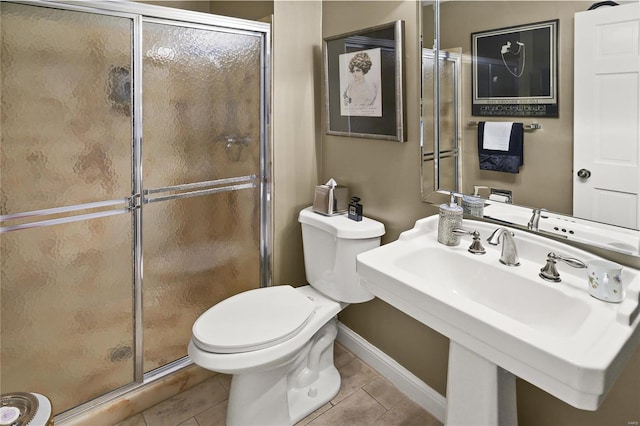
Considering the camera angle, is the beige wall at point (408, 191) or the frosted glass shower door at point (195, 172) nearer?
the beige wall at point (408, 191)

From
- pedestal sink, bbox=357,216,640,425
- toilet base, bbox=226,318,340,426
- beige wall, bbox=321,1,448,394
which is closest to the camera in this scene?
pedestal sink, bbox=357,216,640,425

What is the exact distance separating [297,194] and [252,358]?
3.08ft

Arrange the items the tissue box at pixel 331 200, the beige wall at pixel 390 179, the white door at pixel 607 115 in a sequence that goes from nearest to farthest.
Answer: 1. the white door at pixel 607 115
2. the beige wall at pixel 390 179
3. the tissue box at pixel 331 200

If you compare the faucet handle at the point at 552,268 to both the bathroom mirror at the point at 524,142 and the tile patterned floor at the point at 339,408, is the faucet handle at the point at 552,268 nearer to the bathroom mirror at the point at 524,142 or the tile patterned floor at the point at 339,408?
the bathroom mirror at the point at 524,142

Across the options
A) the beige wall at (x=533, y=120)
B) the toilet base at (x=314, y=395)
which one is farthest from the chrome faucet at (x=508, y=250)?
the toilet base at (x=314, y=395)

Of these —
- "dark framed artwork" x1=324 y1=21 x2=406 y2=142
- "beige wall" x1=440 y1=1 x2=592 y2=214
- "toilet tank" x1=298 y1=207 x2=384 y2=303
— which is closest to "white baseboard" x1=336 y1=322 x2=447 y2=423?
"toilet tank" x1=298 y1=207 x2=384 y2=303

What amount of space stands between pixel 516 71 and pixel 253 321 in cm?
130

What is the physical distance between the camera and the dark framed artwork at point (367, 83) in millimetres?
1615

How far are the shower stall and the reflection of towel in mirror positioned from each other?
3.41 ft

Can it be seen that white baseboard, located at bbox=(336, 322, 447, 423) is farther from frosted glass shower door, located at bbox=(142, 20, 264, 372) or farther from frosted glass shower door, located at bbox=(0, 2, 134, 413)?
frosted glass shower door, located at bbox=(0, 2, 134, 413)

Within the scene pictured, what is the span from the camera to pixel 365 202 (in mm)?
1902

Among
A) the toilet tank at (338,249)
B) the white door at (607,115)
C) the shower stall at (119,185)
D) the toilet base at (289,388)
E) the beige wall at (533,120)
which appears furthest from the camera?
the toilet tank at (338,249)

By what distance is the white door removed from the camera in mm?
1014

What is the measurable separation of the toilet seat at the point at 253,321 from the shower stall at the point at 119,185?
1.10 feet
